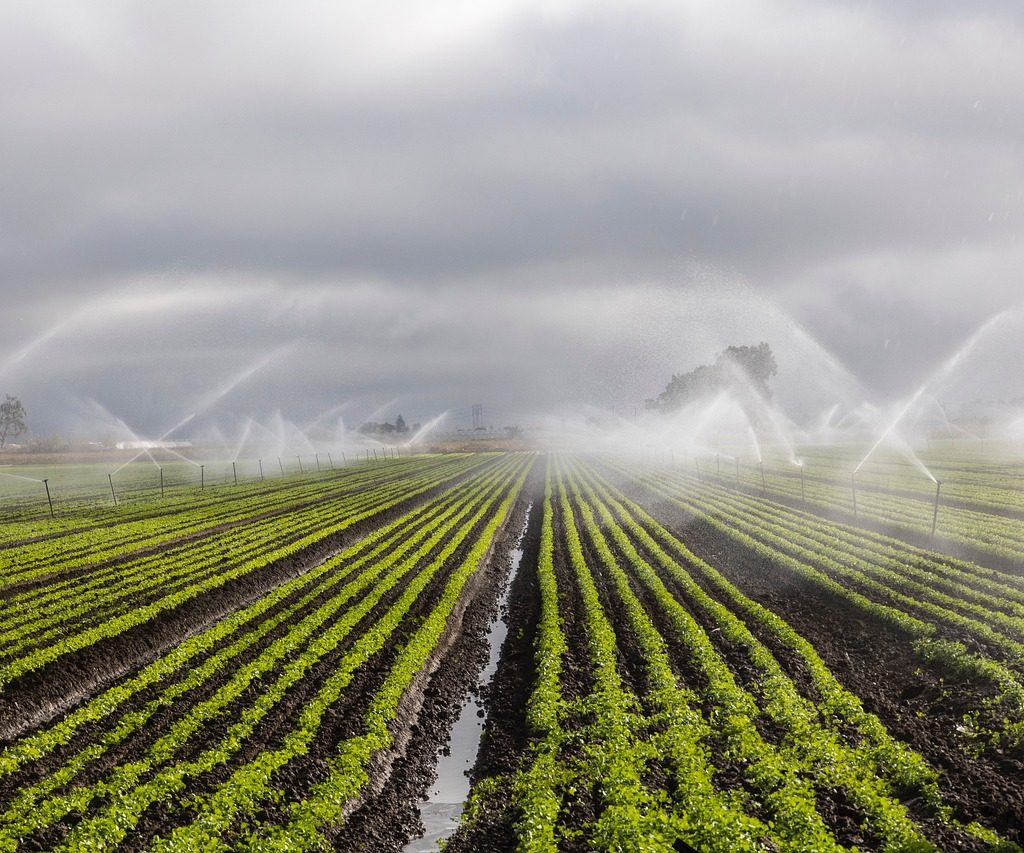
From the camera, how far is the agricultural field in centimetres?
1074

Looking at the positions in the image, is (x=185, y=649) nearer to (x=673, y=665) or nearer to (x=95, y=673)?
(x=95, y=673)

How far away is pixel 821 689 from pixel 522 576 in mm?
15468

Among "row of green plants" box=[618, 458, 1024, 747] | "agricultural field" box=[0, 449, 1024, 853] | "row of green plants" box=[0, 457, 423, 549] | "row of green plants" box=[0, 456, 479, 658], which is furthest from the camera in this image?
"row of green plants" box=[0, 457, 423, 549]

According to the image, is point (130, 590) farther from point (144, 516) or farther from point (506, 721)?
point (144, 516)

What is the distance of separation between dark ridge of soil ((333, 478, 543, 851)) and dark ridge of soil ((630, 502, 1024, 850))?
7.86 metres

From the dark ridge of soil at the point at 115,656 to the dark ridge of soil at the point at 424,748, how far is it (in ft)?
25.7

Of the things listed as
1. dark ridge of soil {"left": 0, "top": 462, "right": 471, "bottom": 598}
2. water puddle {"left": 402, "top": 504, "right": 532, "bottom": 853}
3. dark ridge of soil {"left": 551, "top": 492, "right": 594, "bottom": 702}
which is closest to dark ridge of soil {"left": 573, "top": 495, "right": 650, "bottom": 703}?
dark ridge of soil {"left": 551, "top": 492, "right": 594, "bottom": 702}

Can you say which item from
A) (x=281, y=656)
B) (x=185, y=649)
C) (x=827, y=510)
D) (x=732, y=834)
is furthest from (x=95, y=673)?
(x=827, y=510)

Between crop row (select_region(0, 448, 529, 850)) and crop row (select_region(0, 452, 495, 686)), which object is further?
crop row (select_region(0, 452, 495, 686))

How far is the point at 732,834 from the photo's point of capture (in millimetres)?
9836

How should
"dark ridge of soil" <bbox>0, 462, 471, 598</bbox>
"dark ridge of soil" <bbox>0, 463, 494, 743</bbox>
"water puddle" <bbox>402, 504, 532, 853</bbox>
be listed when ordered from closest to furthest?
"water puddle" <bbox>402, 504, 532, 853</bbox>, "dark ridge of soil" <bbox>0, 463, 494, 743</bbox>, "dark ridge of soil" <bbox>0, 462, 471, 598</bbox>

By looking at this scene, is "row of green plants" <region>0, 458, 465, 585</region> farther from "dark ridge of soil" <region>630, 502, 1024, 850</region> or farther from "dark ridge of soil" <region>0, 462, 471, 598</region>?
"dark ridge of soil" <region>630, 502, 1024, 850</region>

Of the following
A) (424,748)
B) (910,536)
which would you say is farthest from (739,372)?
(424,748)

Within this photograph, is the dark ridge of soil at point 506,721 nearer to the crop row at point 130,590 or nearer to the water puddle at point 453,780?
the water puddle at point 453,780
